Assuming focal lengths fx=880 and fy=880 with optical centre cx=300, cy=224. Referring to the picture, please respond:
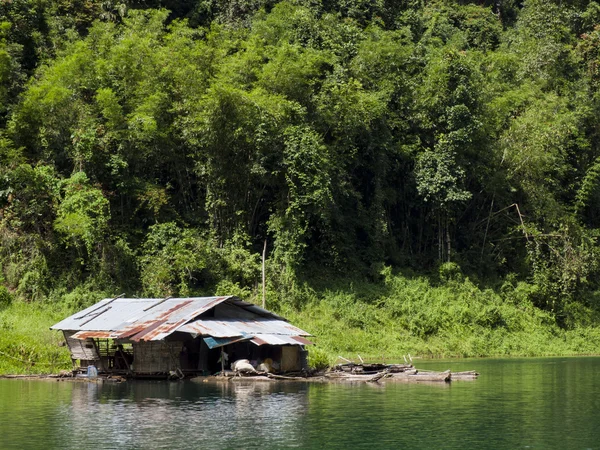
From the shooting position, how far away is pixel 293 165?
3672 cm

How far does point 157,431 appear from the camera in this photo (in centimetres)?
1800

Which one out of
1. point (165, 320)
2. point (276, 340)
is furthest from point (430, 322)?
point (165, 320)

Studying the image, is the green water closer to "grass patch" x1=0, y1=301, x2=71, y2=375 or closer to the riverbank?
"grass patch" x1=0, y1=301, x2=71, y2=375

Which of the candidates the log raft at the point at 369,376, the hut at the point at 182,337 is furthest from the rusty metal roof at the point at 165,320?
the log raft at the point at 369,376

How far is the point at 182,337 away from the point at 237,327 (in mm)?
1727

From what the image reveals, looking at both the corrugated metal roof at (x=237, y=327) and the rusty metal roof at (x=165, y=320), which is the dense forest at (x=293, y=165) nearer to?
the rusty metal roof at (x=165, y=320)

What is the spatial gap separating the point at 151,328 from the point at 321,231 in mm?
14353

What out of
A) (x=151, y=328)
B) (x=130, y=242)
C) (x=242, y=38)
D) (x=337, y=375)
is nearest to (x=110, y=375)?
(x=151, y=328)

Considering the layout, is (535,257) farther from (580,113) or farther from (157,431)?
(157,431)

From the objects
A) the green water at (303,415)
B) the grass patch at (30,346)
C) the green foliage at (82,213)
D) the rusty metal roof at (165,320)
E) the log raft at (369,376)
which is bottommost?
the green water at (303,415)

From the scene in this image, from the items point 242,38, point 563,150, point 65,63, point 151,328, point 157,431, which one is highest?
point 242,38

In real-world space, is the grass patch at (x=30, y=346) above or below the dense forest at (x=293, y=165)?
below

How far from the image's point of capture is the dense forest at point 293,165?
36.1m

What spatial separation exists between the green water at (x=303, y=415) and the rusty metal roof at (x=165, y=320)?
1.61m
